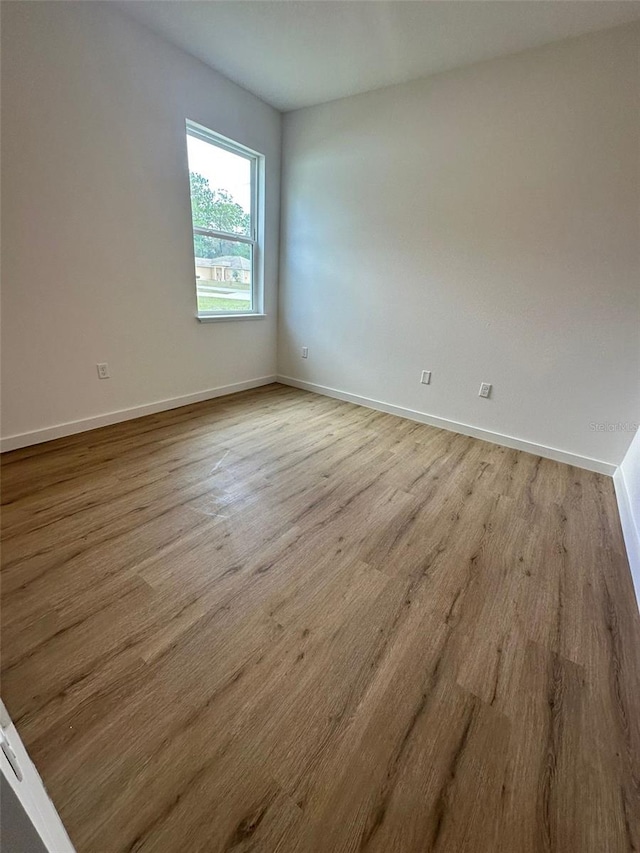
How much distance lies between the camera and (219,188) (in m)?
3.04

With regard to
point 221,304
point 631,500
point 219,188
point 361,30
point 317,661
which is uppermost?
point 361,30

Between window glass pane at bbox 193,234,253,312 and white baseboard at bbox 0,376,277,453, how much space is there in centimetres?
78

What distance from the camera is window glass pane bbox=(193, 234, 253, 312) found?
3.04 meters

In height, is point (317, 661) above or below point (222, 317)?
Result: below

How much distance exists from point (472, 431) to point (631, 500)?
118 cm

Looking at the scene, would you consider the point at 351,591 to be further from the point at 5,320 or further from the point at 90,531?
the point at 5,320

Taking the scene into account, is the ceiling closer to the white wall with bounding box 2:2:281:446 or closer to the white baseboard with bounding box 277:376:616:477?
the white wall with bounding box 2:2:281:446

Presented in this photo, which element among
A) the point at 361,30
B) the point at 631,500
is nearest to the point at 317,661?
the point at 631,500

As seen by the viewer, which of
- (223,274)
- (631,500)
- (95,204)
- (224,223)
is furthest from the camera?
(223,274)

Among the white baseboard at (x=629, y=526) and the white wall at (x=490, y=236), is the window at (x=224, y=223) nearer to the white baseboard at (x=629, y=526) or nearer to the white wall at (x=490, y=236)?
the white wall at (x=490, y=236)

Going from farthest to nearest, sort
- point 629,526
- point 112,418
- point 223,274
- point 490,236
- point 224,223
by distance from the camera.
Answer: point 223,274
point 224,223
point 112,418
point 490,236
point 629,526

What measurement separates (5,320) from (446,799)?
2.90 meters

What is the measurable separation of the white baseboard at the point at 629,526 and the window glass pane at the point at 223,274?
3383 millimetres

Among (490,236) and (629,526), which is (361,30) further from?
(629,526)
